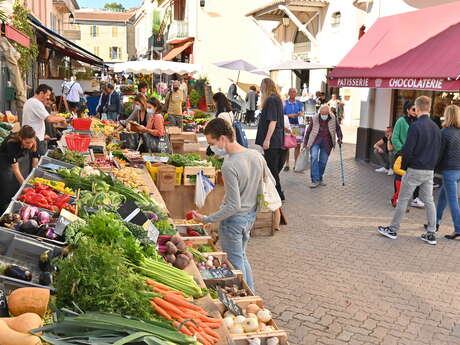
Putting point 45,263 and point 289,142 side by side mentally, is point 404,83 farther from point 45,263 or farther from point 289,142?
point 45,263

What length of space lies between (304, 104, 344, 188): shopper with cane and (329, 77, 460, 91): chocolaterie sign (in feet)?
4.71

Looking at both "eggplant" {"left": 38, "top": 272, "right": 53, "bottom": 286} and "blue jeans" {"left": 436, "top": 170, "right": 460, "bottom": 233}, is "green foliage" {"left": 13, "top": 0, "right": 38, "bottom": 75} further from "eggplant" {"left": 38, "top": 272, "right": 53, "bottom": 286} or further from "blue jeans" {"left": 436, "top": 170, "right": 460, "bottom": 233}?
"eggplant" {"left": 38, "top": 272, "right": 53, "bottom": 286}

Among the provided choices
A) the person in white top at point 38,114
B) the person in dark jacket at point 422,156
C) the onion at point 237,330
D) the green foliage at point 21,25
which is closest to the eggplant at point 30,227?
the onion at point 237,330

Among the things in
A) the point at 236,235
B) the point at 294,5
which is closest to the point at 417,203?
the point at 236,235

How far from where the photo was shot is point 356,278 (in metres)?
6.34

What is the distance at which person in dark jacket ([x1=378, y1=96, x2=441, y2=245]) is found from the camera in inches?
289

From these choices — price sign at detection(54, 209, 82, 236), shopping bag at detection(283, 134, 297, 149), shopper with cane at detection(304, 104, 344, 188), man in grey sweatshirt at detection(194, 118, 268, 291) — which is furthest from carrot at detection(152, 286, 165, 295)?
shopper with cane at detection(304, 104, 344, 188)

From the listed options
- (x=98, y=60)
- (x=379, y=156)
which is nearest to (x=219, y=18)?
(x=98, y=60)

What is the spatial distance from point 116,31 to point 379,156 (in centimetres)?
8302

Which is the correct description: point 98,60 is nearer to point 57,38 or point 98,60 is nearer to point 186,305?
point 57,38

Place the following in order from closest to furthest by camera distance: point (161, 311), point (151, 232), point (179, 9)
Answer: point (161, 311)
point (151, 232)
point (179, 9)

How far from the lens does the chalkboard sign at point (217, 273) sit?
15.5 feet

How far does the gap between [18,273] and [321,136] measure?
8.51 m

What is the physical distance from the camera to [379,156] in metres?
14.1
